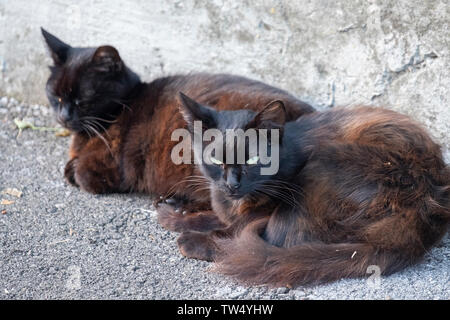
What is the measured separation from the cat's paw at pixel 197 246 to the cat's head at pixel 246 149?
0.32 meters

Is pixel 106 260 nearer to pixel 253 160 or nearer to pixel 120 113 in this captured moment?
pixel 253 160

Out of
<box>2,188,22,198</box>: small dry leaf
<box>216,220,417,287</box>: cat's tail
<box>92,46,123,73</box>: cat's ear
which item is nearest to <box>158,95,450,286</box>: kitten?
<box>216,220,417,287</box>: cat's tail

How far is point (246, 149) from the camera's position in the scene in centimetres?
319

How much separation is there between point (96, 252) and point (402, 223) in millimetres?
1805

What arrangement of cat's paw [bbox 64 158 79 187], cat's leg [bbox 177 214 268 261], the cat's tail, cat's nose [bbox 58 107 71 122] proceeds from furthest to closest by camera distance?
cat's paw [bbox 64 158 79 187], cat's nose [bbox 58 107 71 122], cat's leg [bbox 177 214 268 261], the cat's tail

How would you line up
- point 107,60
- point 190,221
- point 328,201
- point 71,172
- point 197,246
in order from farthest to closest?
point 71,172 → point 107,60 → point 190,221 → point 197,246 → point 328,201

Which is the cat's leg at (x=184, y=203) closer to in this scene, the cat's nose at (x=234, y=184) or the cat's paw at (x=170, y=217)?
the cat's paw at (x=170, y=217)

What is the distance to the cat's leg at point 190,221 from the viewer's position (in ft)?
12.1

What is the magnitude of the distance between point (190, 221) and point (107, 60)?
1375mm

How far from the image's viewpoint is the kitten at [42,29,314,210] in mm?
4105

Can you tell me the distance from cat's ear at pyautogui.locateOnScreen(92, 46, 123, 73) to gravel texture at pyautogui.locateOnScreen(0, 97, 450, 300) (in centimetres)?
95

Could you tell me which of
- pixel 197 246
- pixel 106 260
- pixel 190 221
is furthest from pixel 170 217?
pixel 106 260

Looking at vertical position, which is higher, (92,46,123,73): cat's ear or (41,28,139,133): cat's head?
(92,46,123,73): cat's ear

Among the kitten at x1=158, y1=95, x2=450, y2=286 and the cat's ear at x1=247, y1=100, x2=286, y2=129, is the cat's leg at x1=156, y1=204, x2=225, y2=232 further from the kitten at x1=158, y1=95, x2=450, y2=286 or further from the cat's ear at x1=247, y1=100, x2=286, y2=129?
the cat's ear at x1=247, y1=100, x2=286, y2=129
